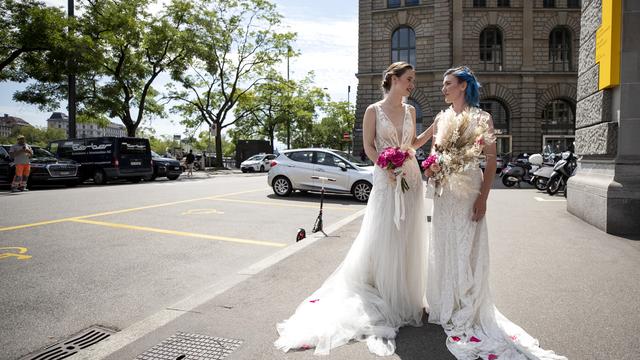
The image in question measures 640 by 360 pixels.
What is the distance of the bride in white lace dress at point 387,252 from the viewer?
327 cm

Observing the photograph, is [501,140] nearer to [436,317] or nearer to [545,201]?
[545,201]

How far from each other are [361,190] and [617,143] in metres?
6.74

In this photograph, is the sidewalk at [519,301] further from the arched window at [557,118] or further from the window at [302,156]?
the arched window at [557,118]

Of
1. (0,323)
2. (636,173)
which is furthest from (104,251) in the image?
(636,173)

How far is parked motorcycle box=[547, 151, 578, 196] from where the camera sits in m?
12.6

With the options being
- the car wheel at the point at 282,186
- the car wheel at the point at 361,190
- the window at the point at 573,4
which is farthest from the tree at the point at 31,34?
the window at the point at 573,4

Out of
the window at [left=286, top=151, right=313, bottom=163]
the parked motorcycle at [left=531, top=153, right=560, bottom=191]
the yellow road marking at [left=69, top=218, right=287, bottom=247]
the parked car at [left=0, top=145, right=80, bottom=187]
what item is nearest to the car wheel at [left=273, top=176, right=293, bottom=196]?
the window at [left=286, top=151, right=313, bottom=163]

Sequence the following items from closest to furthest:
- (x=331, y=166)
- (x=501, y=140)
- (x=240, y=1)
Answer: (x=331, y=166) < (x=501, y=140) < (x=240, y=1)

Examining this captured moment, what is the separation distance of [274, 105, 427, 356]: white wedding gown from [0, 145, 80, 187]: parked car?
16.5 m

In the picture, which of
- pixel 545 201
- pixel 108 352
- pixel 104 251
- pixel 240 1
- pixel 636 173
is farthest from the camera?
pixel 240 1

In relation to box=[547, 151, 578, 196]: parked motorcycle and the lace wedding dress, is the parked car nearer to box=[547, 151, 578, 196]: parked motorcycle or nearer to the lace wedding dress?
the lace wedding dress

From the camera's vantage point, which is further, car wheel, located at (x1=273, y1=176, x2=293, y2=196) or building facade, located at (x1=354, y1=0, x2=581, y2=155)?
building facade, located at (x1=354, y1=0, x2=581, y2=155)

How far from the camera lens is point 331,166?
1273 cm

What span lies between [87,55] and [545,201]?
2222 cm
